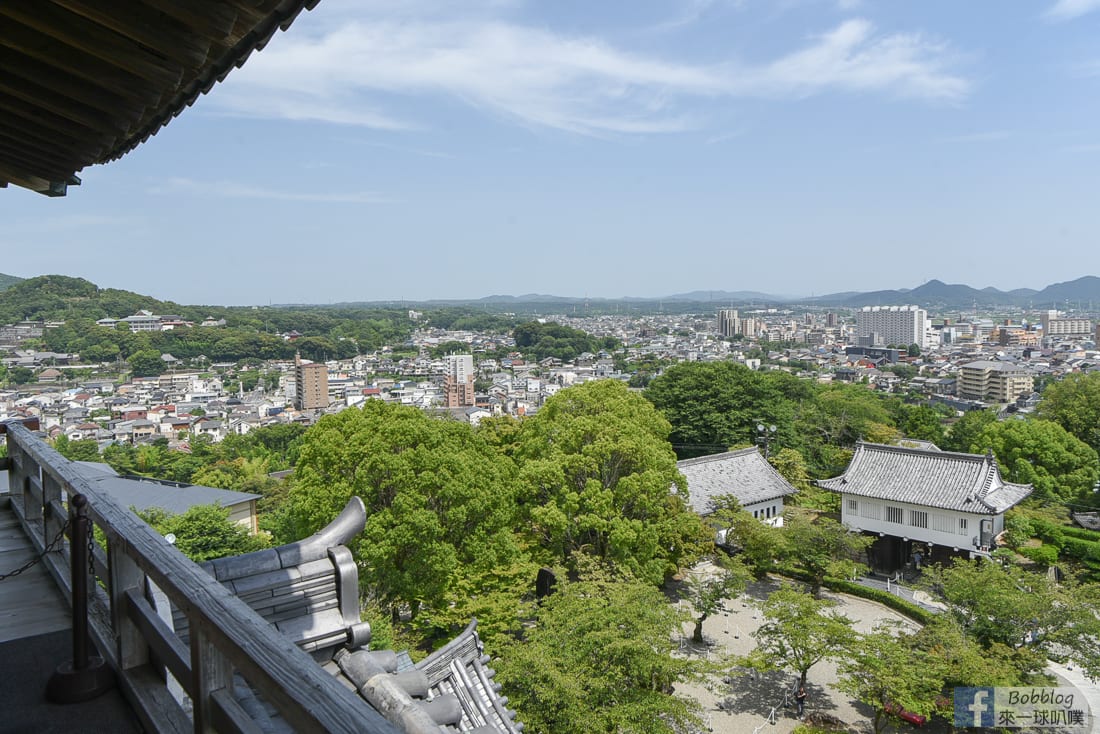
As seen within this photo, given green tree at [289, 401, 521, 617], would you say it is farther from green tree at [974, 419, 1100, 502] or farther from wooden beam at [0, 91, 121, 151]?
green tree at [974, 419, 1100, 502]

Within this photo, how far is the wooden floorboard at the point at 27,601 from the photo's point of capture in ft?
9.98

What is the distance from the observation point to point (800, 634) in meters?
10.9

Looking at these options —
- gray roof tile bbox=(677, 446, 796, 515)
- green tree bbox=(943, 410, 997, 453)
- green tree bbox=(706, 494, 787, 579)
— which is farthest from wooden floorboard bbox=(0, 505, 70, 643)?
green tree bbox=(943, 410, 997, 453)

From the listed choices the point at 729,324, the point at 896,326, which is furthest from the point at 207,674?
the point at 896,326

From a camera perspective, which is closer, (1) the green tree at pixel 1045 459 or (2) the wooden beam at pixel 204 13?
(2) the wooden beam at pixel 204 13

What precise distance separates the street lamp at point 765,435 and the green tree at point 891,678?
52.0 feet

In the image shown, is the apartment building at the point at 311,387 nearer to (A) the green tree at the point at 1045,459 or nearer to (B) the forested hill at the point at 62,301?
(B) the forested hill at the point at 62,301

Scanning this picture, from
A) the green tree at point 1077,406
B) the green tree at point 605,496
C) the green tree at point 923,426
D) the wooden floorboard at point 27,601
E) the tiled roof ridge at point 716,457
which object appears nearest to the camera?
the wooden floorboard at point 27,601

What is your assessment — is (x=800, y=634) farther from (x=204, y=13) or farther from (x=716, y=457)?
(x=204, y=13)

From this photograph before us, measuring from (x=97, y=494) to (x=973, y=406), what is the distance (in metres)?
67.9

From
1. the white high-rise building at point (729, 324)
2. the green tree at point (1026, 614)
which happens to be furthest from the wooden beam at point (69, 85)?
the white high-rise building at point (729, 324)

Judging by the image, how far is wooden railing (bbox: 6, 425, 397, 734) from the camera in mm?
1066

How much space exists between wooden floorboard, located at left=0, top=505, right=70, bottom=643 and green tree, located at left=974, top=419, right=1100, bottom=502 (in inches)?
946

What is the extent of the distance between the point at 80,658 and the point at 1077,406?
32.3 metres
